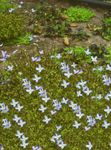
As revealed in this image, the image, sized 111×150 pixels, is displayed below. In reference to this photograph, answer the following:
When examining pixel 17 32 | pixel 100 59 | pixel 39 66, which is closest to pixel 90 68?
pixel 100 59

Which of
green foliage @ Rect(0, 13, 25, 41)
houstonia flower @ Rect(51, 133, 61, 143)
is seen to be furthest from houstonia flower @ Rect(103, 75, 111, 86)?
green foliage @ Rect(0, 13, 25, 41)

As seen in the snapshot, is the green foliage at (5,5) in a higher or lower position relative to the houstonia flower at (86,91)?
higher

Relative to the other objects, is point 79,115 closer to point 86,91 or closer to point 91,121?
point 91,121

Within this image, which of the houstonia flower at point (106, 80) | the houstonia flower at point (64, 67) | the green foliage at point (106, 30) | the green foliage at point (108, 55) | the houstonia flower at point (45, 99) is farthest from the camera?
the green foliage at point (106, 30)

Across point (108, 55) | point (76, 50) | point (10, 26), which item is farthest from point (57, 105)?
point (10, 26)

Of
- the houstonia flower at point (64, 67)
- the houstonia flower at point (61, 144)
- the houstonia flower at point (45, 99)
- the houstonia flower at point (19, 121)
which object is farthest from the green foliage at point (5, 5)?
the houstonia flower at point (61, 144)

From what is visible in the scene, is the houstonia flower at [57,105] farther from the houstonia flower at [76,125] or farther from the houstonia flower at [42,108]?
the houstonia flower at [76,125]
